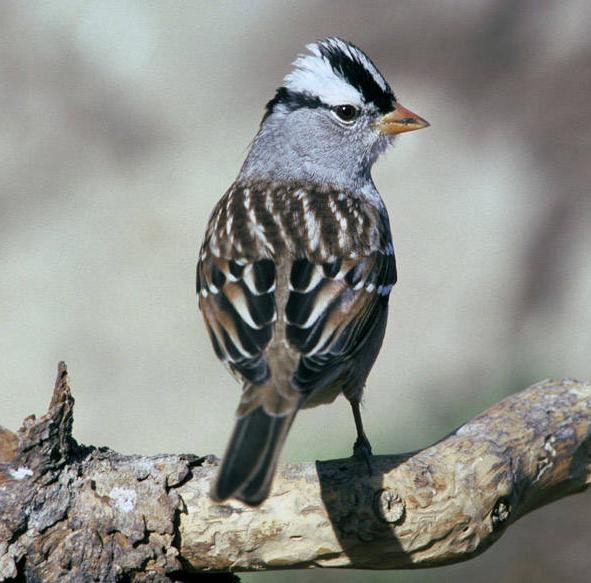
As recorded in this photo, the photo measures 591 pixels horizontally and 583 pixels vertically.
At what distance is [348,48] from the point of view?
5.20m

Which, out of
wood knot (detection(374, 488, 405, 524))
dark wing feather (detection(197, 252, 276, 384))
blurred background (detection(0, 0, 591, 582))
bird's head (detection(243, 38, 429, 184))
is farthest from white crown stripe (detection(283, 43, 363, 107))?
blurred background (detection(0, 0, 591, 582))

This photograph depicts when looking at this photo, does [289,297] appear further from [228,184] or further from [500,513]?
[228,184]

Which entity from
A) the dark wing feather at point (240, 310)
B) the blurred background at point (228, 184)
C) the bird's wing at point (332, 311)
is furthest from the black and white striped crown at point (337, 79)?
the blurred background at point (228, 184)

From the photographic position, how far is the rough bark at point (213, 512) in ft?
12.8

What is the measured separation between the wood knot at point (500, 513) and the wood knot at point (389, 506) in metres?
0.35

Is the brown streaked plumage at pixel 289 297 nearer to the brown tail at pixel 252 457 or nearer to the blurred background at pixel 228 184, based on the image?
the brown tail at pixel 252 457

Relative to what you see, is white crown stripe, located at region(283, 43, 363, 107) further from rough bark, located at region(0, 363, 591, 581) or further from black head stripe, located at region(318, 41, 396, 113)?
rough bark, located at region(0, 363, 591, 581)

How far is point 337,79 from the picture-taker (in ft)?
17.4

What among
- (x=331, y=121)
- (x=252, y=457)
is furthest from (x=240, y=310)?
(x=331, y=121)

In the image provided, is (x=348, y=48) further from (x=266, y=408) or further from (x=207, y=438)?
(x=207, y=438)

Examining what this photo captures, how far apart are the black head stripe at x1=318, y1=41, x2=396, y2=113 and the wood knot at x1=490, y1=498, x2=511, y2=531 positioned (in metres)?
2.02

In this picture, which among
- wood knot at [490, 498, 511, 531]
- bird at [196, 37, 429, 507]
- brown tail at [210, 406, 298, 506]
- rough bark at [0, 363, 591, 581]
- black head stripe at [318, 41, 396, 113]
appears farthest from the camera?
black head stripe at [318, 41, 396, 113]

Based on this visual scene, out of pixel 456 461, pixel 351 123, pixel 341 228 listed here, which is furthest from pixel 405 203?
pixel 456 461

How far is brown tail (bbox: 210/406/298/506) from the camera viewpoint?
3.37 m
